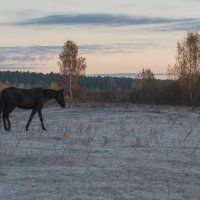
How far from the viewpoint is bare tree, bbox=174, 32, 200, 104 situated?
209ft

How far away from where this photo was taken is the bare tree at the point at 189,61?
Result: 63688mm

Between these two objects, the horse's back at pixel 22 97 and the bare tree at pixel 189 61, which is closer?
the horse's back at pixel 22 97

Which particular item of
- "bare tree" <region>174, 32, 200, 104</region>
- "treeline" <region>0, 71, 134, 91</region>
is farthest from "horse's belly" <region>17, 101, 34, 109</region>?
"treeline" <region>0, 71, 134, 91</region>

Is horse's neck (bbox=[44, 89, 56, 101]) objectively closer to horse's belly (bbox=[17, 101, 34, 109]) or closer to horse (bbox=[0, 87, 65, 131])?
horse (bbox=[0, 87, 65, 131])

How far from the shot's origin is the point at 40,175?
37.0ft

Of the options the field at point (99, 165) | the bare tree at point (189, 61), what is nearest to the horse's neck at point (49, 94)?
the field at point (99, 165)

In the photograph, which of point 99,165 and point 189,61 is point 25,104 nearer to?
point 99,165

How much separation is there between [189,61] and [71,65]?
724 inches

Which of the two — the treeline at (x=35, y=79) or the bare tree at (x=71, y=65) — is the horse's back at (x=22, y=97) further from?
the treeline at (x=35, y=79)

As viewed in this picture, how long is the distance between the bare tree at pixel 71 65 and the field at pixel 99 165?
5604 centimetres

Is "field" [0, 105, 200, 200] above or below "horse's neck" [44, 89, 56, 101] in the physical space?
below

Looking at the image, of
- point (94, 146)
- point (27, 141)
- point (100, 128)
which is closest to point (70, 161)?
point (94, 146)

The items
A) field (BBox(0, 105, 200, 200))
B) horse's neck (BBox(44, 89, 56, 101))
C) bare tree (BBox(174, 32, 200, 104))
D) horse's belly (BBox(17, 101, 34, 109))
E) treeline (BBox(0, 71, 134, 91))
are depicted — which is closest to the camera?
field (BBox(0, 105, 200, 200))

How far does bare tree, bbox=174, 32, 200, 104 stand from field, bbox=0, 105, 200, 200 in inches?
1709
